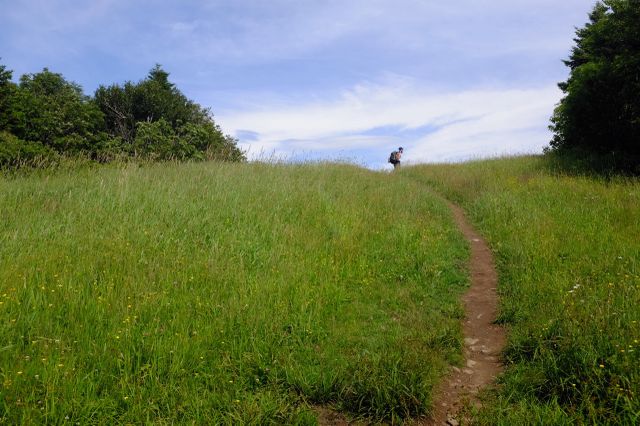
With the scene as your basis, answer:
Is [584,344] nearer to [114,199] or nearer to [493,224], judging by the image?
[493,224]

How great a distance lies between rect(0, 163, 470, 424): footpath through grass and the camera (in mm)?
3277

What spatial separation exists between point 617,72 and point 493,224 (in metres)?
7.47

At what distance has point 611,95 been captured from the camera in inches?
520

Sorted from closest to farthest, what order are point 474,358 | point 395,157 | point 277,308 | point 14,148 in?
1. point 474,358
2. point 277,308
3. point 14,148
4. point 395,157

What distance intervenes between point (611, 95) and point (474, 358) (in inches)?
514

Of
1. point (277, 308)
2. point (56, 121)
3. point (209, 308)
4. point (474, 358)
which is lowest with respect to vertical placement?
point (474, 358)

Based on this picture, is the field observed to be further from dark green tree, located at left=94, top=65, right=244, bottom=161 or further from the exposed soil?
dark green tree, located at left=94, top=65, right=244, bottom=161

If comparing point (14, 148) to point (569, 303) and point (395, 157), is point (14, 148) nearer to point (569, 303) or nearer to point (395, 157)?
point (395, 157)

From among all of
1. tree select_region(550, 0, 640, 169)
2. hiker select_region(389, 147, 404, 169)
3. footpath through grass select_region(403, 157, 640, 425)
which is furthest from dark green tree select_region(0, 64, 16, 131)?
tree select_region(550, 0, 640, 169)

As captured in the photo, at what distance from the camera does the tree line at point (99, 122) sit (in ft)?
70.2

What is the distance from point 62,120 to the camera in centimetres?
2430

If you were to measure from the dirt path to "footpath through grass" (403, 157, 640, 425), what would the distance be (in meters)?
0.16

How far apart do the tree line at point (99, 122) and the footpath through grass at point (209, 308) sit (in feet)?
23.3

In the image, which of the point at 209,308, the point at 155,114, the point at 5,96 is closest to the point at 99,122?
the point at 155,114
